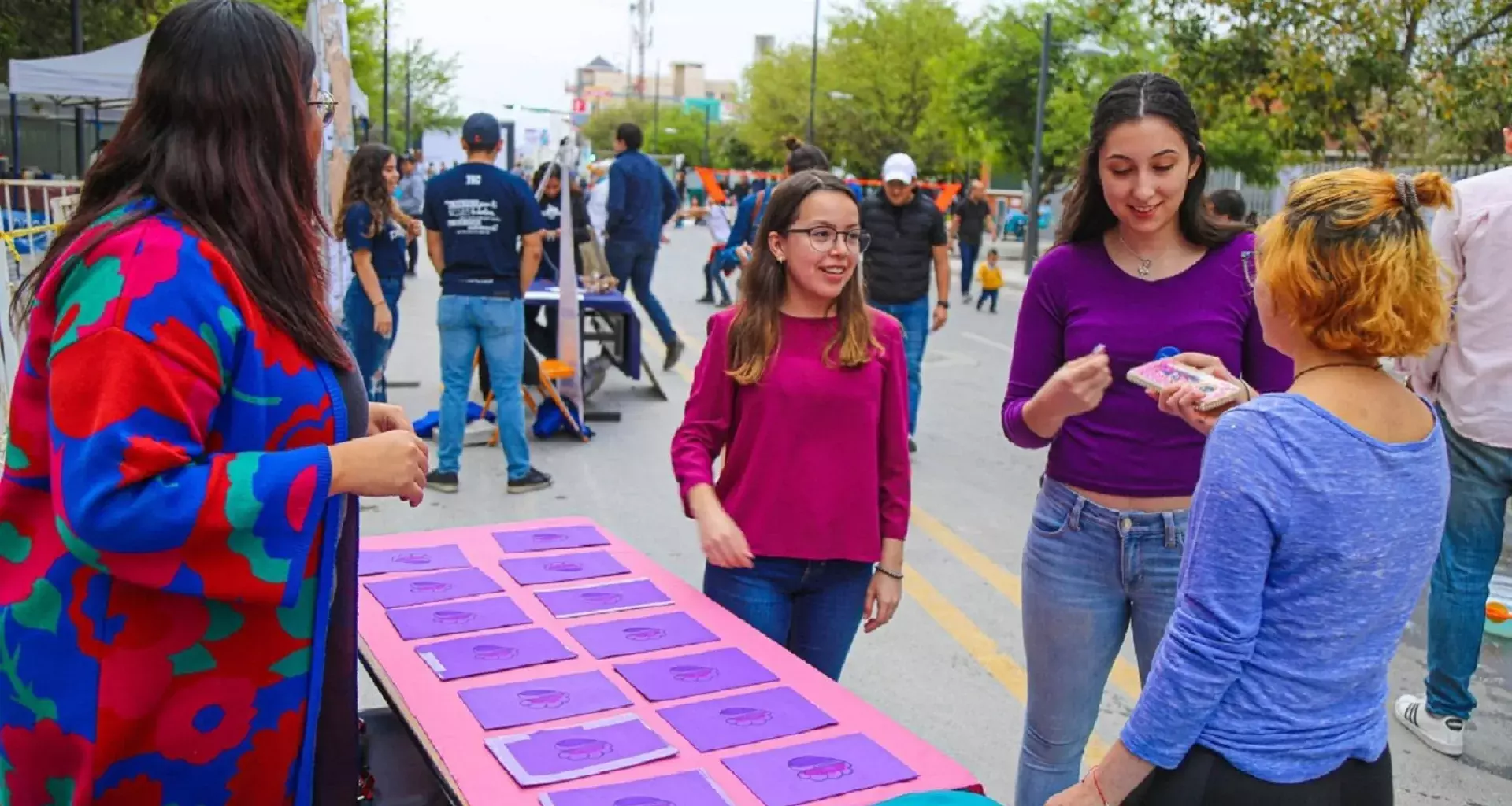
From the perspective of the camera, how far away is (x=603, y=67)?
18525 centimetres

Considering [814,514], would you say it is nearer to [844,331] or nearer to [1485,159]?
[844,331]

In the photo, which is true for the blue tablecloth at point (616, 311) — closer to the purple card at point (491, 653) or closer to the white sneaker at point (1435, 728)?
the white sneaker at point (1435, 728)

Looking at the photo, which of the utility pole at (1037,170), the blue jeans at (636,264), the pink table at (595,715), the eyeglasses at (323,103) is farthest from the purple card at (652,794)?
the utility pole at (1037,170)

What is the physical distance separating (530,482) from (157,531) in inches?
219

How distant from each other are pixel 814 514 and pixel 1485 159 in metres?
14.5

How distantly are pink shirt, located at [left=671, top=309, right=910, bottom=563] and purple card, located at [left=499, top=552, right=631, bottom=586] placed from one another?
0.36m

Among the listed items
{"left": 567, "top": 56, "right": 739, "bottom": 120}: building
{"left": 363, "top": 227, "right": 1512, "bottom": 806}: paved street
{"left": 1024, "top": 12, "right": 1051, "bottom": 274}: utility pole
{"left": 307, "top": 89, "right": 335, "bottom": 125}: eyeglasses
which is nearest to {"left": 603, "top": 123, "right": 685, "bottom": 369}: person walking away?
{"left": 363, "top": 227, "right": 1512, "bottom": 806}: paved street

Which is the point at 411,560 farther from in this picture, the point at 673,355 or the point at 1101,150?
the point at 673,355

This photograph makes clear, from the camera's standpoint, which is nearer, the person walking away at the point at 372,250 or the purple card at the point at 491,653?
the purple card at the point at 491,653

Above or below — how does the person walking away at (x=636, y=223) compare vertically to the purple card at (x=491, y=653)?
above

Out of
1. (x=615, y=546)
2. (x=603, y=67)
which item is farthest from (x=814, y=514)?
(x=603, y=67)

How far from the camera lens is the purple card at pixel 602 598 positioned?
305 centimetres

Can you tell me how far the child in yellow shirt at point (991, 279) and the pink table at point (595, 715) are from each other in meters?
15.3

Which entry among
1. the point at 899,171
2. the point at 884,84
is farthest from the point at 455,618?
the point at 884,84
